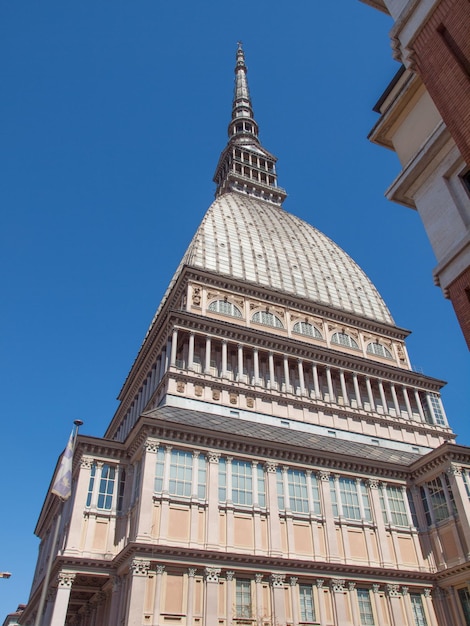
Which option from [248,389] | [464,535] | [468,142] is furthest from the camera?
[248,389]

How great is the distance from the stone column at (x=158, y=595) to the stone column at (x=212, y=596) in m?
2.85

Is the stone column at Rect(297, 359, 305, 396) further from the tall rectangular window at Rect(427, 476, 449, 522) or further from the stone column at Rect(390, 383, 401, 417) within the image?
the tall rectangular window at Rect(427, 476, 449, 522)

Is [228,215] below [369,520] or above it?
above

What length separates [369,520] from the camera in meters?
39.8

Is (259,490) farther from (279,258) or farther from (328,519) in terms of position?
(279,258)

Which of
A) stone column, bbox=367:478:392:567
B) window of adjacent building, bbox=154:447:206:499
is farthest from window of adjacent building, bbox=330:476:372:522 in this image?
window of adjacent building, bbox=154:447:206:499

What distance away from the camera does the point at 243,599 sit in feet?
107

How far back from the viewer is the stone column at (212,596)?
101 ft

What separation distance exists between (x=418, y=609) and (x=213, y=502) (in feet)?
56.2

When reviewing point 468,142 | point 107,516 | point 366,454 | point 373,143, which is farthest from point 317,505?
point 468,142

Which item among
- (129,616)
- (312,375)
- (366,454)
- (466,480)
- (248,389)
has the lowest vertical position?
(129,616)

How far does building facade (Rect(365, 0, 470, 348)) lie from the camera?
1568 centimetres

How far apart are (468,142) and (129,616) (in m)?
29.1

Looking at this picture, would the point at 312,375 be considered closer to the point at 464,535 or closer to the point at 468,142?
the point at 464,535
